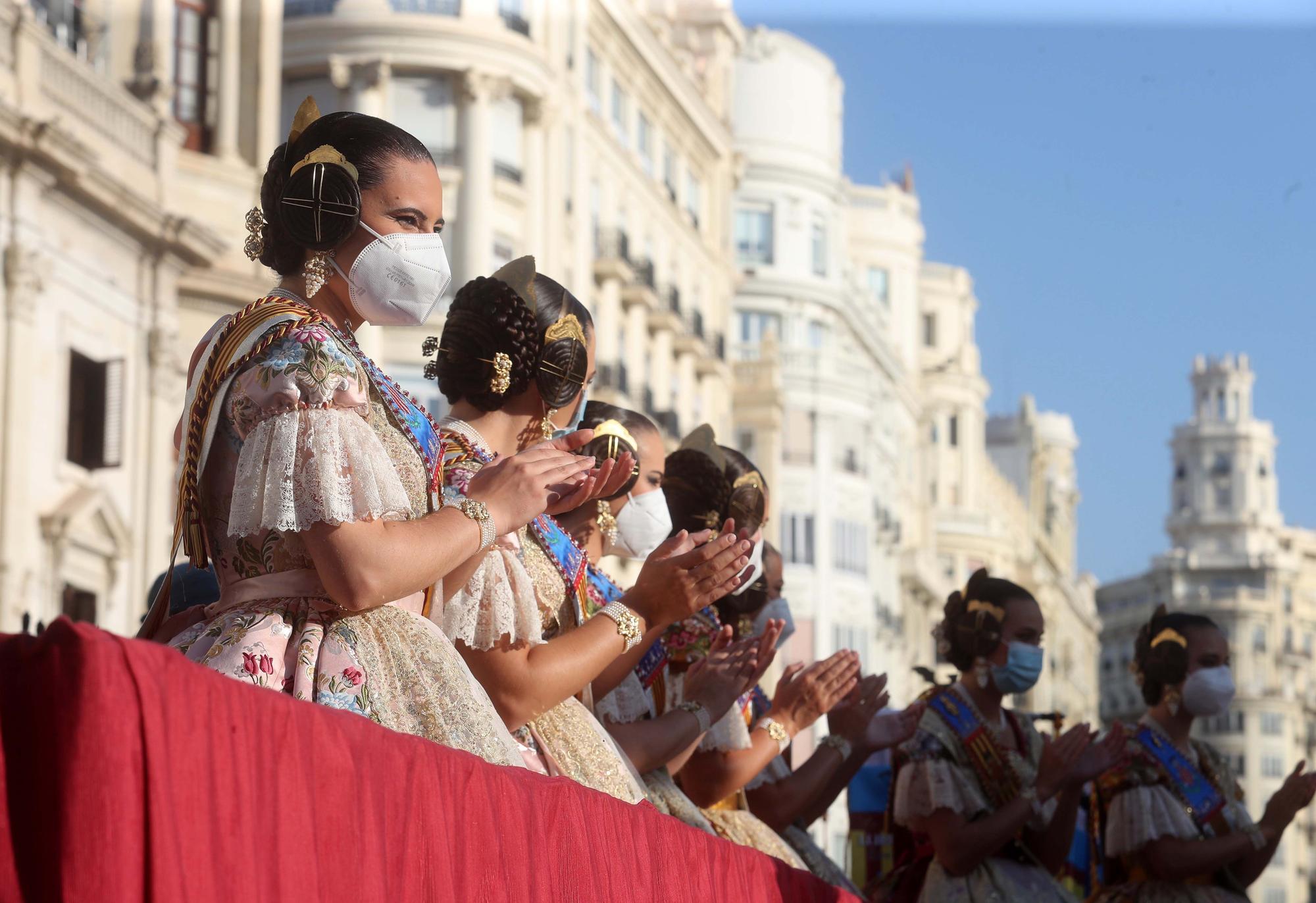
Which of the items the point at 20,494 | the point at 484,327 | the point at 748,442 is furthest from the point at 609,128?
the point at 484,327

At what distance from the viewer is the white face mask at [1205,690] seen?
902 centimetres

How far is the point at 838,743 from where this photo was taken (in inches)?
300

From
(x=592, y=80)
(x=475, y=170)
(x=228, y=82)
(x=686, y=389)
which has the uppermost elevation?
(x=592, y=80)

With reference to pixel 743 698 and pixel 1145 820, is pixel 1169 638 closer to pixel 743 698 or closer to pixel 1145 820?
pixel 1145 820

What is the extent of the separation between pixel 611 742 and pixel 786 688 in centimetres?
179

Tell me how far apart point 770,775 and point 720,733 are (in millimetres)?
1377

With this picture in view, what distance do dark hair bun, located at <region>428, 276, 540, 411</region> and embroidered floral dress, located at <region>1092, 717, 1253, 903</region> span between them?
15.0 ft

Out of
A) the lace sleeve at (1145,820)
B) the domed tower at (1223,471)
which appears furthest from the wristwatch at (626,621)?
the domed tower at (1223,471)

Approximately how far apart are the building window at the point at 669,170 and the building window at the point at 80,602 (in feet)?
72.2

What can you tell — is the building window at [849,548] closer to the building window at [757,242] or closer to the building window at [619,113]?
the building window at [757,242]

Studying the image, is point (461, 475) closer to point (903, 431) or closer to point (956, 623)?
point (956, 623)

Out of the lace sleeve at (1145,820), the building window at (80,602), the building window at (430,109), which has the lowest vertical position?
the lace sleeve at (1145,820)

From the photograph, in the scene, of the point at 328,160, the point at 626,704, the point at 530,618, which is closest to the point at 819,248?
the point at 626,704

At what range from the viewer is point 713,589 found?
15.5 feet
